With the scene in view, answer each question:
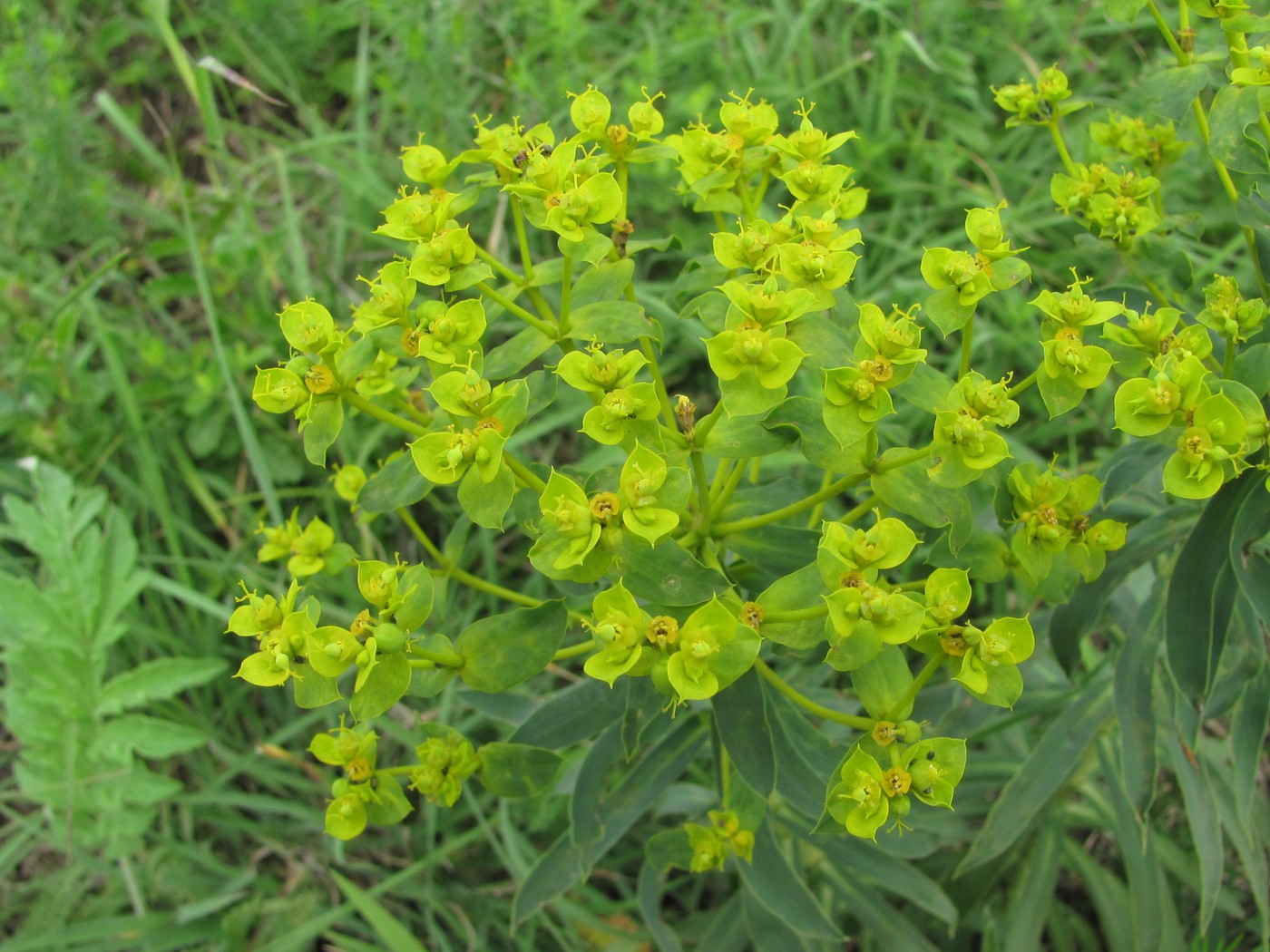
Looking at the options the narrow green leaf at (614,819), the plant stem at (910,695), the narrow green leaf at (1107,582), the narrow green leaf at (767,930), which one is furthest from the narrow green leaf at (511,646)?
the narrow green leaf at (1107,582)

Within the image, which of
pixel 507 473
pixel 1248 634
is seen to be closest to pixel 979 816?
pixel 1248 634

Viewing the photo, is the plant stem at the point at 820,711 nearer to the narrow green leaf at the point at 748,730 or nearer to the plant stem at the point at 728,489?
the narrow green leaf at the point at 748,730

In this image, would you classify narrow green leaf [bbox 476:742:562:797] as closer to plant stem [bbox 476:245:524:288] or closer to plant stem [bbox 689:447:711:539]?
plant stem [bbox 689:447:711:539]

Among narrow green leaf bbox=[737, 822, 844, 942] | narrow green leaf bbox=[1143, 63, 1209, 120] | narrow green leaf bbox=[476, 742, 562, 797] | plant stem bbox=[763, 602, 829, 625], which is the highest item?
narrow green leaf bbox=[1143, 63, 1209, 120]

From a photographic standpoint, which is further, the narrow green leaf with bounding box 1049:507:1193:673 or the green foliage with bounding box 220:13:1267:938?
the narrow green leaf with bounding box 1049:507:1193:673

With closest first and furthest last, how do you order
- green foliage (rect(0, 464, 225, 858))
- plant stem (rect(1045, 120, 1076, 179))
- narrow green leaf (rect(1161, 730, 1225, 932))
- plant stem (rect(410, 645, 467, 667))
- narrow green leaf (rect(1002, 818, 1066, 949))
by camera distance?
plant stem (rect(410, 645, 467, 667))
plant stem (rect(1045, 120, 1076, 179))
narrow green leaf (rect(1161, 730, 1225, 932))
narrow green leaf (rect(1002, 818, 1066, 949))
green foliage (rect(0, 464, 225, 858))

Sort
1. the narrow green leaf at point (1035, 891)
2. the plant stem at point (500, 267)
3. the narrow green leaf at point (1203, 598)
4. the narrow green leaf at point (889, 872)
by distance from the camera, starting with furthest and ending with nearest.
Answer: the narrow green leaf at point (1035, 891)
the narrow green leaf at point (889, 872)
the narrow green leaf at point (1203, 598)
the plant stem at point (500, 267)

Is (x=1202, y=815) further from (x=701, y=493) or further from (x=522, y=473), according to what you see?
(x=522, y=473)

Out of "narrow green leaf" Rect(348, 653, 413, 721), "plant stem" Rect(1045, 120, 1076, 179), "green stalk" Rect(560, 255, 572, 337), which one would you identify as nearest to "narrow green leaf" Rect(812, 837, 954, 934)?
"narrow green leaf" Rect(348, 653, 413, 721)
